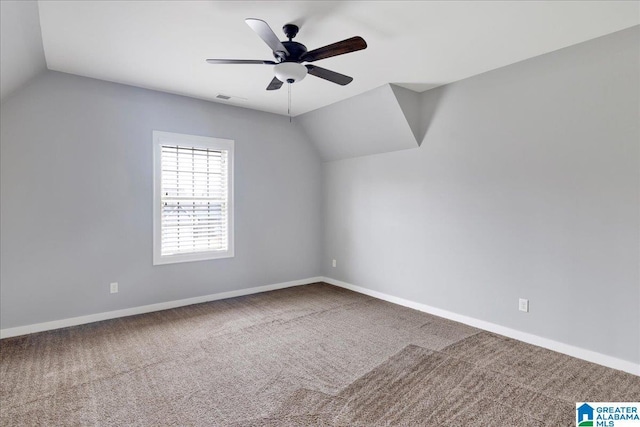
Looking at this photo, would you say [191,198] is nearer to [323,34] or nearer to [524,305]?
[323,34]

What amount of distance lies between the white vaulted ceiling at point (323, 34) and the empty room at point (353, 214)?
0.08 ft

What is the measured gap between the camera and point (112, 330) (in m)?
3.56

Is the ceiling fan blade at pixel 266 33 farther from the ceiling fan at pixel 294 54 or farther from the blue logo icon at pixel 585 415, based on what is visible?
the blue logo icon at pixel 585 415

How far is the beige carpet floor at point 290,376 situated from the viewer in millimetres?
2162

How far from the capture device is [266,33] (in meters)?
2.24

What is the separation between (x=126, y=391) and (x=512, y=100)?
168 inches

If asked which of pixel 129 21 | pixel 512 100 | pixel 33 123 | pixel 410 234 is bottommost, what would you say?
pixel 410 234

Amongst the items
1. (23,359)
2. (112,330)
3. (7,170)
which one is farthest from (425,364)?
(7,170)

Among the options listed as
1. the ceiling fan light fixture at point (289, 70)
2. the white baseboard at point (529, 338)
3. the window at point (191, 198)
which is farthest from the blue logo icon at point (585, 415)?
the window at point (191, 198)

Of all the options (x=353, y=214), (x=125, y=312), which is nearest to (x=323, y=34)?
(x=353, y=214)

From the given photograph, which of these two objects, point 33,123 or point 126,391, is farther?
Result: point 33,123

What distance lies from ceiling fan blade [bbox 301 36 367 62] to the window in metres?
2.51

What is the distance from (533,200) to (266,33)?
2.87 metres

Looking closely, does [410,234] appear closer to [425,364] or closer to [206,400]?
[425,364]
